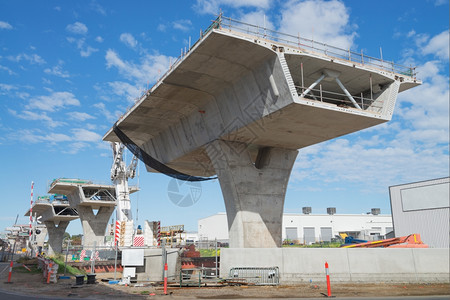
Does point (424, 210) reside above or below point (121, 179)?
below

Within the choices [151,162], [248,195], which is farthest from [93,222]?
[248,195]

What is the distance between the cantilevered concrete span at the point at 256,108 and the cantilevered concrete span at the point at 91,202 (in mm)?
26317

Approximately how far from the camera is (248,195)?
76.2ft

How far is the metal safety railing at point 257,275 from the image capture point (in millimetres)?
18156

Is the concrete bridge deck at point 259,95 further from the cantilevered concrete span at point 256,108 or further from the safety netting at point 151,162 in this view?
the safety netting at point 151,162

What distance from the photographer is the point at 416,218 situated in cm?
4025

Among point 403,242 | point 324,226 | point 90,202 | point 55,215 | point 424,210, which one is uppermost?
point 90,202

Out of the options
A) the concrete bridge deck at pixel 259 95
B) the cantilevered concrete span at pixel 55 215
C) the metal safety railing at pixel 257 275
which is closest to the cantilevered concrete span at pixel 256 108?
the concrete bridge deck at pixel 259 95

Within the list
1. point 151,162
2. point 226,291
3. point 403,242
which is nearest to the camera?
point 226,291

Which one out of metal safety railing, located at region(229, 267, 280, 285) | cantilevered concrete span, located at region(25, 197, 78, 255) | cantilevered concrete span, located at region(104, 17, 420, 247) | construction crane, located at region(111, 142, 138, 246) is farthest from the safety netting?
cantilevered concrete span, located at region(25, 197, 78, 255)

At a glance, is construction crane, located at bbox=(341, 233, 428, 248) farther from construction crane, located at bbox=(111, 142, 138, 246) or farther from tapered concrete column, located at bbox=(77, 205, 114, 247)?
tapered concrete column, located at bbox=(77, 205, 114, 247)

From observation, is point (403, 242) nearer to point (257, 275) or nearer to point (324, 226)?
point (257, 275)

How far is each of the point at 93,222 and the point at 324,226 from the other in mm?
44589

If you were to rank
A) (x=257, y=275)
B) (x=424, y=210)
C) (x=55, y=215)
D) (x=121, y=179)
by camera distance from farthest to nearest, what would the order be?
(x=55, y=215), (x=121, y=179), (x=424, y=210), (x=257, y=275)
